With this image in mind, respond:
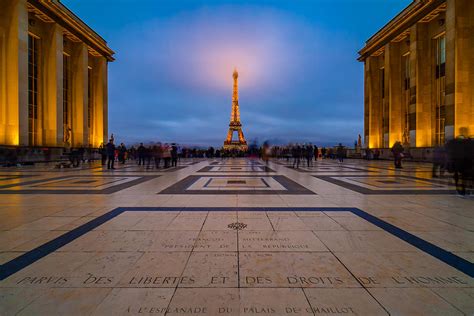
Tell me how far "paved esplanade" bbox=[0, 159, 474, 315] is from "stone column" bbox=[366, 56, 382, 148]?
3839 centimetres

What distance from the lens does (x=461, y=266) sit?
11.0ft

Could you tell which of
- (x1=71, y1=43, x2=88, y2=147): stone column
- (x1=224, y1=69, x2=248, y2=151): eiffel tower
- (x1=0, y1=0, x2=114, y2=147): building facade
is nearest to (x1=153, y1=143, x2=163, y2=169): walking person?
(x1=0, y1=0, x2=114, y2=147): building facade

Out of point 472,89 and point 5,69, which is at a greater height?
point 5,69

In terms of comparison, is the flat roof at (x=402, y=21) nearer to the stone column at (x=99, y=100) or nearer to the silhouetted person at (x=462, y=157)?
the silhouetted person at (x=462, y=157)

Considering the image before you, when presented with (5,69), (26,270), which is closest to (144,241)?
(26,270)

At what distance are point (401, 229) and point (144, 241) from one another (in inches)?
159

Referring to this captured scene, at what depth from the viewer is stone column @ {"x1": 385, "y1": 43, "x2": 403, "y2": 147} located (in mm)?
35938

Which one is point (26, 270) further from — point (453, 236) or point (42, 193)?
point (42, 193)

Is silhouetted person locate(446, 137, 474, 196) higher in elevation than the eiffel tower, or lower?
lower

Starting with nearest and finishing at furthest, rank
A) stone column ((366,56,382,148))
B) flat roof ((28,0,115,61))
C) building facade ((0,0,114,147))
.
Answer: building facade ((0,0,114,147)) < flat roof ((28,0,115,61)) < stone column ((366,56,382,148))

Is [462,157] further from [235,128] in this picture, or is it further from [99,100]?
[235,128]

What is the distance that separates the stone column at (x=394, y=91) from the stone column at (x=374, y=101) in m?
5.21

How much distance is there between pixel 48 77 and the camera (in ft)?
100

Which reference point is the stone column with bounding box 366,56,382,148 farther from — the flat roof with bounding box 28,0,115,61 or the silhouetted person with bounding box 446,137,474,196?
the flat roof with bounding box 28,0,115,61
